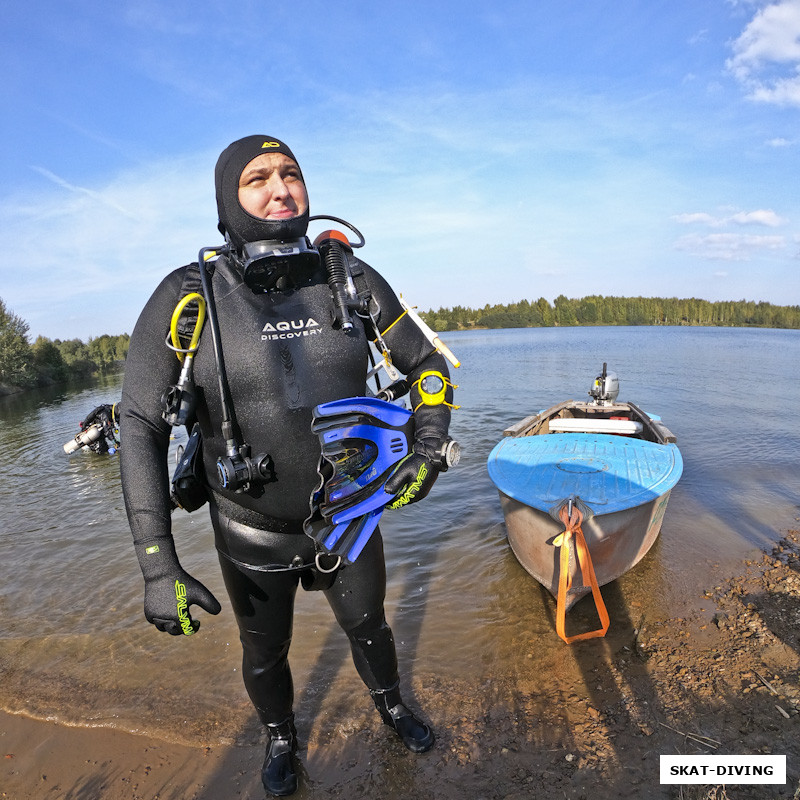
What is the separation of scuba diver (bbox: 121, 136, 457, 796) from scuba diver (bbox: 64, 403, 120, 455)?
1092cm

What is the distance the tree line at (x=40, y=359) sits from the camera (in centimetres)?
4000

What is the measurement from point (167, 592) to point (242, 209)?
5.72 feet

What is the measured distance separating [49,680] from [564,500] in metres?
4.98

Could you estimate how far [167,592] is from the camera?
2.15m

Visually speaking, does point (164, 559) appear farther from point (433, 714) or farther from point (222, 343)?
point (433, 714)

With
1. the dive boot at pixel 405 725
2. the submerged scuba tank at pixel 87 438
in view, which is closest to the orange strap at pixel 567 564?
the dive boot at pixel 405 725

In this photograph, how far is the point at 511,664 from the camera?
4.44 meters

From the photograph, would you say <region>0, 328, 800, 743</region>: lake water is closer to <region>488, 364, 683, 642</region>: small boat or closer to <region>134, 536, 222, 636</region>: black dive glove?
<region>488, 364, 683, 642</region>: small boat

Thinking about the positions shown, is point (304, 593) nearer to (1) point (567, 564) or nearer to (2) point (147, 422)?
(1) point (567, 564)

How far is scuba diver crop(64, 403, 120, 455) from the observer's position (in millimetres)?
12234

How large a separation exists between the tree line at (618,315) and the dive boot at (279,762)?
3816 inches

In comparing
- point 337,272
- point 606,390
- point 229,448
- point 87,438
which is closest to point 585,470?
point 337,272

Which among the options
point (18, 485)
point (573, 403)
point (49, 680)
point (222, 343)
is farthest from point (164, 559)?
point (18, 485)

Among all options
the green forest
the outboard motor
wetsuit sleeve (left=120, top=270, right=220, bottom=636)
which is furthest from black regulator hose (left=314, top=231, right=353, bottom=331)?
the green forest
